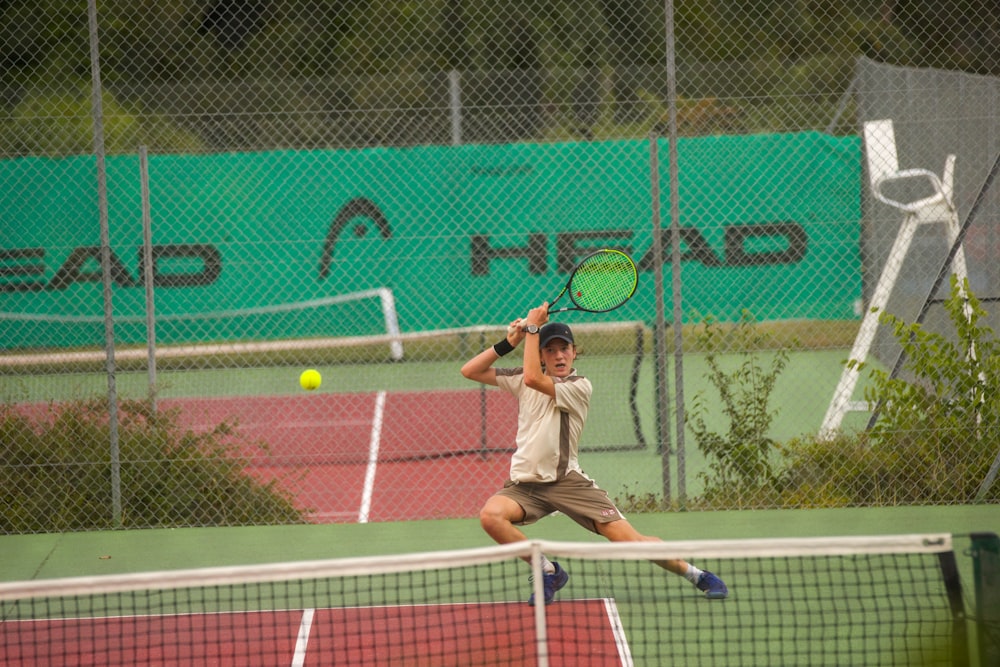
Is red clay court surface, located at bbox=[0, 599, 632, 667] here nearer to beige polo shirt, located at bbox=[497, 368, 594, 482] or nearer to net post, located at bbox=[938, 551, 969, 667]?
beige polo shirt, located at bbox=[497, 368, 594, 482]

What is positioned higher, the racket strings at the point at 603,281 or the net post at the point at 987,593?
the racket strings at the point at 603,281

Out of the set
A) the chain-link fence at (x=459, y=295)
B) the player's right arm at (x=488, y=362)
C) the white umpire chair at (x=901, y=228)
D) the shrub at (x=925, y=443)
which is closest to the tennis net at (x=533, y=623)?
the player's right arm at (x=488, y=362)

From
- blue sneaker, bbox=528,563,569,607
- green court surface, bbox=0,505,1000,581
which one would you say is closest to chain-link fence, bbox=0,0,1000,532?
green court surface, bbox=0,505,1000,581

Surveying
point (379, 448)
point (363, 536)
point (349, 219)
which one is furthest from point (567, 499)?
point (349, 219)

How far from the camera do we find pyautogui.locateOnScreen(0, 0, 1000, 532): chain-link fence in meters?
7.48

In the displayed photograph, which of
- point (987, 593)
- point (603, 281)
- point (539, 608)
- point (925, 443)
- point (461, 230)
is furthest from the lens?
point (461, 230)

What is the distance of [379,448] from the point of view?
A: 9.91 metres

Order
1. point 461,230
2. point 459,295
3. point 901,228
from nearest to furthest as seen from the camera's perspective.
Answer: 1. point 901,228
2. point 459,295
3. point 461,230

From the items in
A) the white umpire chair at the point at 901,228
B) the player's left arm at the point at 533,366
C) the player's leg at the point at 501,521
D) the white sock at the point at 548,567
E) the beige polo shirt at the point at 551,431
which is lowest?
the white sock at the point at 548,567

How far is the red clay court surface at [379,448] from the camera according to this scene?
8.19 metres

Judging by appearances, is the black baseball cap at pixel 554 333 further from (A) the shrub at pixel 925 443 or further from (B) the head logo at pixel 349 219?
(B) the head logo at pixel 349 219

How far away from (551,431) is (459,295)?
5.09 meters

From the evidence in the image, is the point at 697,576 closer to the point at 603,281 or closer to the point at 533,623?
the point at 533,623

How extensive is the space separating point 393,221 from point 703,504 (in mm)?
4989
